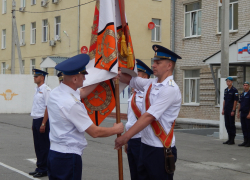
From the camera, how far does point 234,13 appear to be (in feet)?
63.1

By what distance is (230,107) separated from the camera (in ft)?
42.7

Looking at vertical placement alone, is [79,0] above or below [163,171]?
above

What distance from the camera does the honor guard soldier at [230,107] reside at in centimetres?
1284

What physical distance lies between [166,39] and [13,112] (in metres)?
12.7

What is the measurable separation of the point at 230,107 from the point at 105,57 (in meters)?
9.13

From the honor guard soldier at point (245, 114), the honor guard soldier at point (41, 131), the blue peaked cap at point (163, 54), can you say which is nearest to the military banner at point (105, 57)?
the blue peaked cap at point (163, 54)

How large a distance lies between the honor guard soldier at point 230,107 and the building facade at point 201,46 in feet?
18.2

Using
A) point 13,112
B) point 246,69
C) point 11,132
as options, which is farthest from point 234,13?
point 13,112

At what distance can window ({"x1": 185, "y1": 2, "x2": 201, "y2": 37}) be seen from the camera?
2139 cm

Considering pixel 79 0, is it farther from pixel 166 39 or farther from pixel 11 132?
pixel 11 132

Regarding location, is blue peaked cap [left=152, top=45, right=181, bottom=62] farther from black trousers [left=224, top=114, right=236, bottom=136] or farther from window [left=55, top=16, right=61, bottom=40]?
window [left=55, top=16, right=61, bottom=40]

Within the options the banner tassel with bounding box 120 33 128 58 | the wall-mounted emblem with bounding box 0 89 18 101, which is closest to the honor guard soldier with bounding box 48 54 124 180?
the banner tassel with bounding box 120 33 128 58

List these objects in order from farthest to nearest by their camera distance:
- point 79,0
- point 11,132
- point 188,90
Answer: point 79,0 < point 188,90 < point 11,132

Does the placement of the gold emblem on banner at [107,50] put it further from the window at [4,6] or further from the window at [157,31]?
the window at [4,6]
